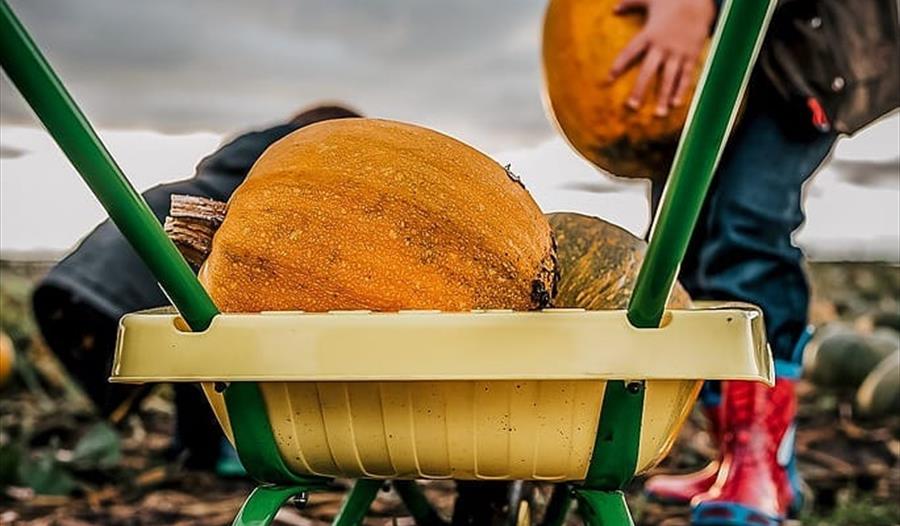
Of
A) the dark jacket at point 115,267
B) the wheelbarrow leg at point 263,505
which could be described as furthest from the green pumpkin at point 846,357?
the wheelbarrow leg at point 263,505

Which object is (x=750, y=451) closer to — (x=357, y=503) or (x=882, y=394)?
(x=357, y=503)

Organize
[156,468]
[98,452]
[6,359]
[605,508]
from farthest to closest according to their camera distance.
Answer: [6,359], [156,468], [98,452], [605,508]

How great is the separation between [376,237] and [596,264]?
269 millimetres

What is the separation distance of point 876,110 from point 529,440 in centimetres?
112

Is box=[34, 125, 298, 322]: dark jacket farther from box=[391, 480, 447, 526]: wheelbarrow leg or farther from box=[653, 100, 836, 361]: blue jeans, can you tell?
box=[653, 100, 836, 361]: blue jeans

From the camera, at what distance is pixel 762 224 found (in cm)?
172

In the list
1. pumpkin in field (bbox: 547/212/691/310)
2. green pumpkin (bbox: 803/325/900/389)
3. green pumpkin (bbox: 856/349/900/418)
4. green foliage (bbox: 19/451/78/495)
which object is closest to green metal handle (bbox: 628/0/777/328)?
pumpkin in field (bbox: 547/212/691/310)

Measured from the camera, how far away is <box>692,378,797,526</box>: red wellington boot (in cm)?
163

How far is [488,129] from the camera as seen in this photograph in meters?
1.64

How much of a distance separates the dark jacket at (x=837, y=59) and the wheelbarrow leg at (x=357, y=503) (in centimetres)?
97

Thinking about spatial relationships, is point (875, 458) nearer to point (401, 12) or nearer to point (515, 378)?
point (401, 12)

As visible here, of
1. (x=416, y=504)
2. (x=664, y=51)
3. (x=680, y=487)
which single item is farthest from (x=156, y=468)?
(x=664, y=51)

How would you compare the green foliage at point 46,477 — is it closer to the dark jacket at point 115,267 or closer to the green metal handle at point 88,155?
the dark jacket at point 115,267

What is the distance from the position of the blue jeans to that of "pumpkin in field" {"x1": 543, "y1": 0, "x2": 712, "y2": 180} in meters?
0.32
